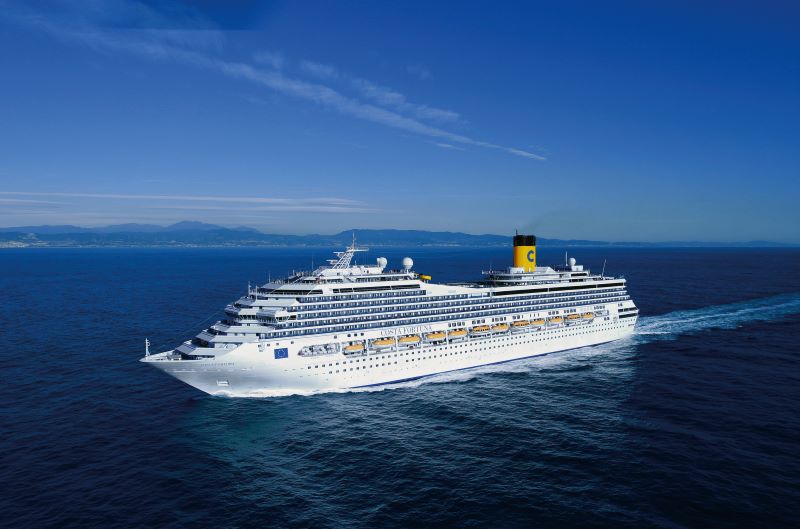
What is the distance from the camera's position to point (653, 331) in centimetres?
7431

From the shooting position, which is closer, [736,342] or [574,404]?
[574,404]

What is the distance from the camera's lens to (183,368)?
4397 centimetres

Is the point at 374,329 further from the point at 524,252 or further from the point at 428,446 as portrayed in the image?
the point at 524,252

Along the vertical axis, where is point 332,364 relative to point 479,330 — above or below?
below

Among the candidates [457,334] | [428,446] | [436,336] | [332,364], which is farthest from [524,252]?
[428,446]

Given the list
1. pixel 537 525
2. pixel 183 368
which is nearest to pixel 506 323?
pixel 537 525

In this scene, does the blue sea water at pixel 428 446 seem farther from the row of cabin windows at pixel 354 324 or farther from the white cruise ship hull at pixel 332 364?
the row of cabin windows at pixel 354 324

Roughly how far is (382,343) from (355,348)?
3.31 metres

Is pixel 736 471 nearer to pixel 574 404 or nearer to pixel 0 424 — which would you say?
pixel 574 404

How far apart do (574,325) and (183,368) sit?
52.3 m

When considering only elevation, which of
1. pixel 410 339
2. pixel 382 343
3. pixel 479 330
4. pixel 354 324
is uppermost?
pixel 354 324

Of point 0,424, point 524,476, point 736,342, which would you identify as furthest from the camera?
point 736,342

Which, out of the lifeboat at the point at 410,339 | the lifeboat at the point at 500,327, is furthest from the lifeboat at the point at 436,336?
the lifeboat at the point at 500,327

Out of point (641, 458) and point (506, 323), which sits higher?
point (506, 323)
